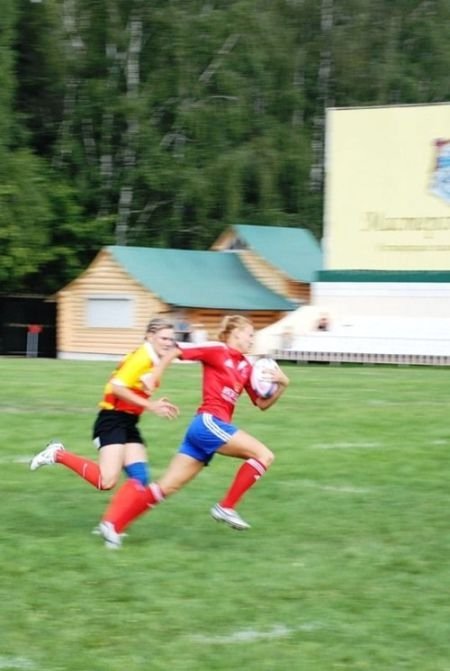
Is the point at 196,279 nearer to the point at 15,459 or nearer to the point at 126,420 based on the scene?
the point at 15,459

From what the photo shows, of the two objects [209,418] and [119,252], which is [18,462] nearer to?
[209,418]

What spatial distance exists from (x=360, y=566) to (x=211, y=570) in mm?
883

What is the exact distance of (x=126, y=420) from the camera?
8492 mm

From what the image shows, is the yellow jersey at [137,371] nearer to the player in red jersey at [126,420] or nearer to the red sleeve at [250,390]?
the player in red jersey at [126,420]

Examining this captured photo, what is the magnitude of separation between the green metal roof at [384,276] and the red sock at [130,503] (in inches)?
1148

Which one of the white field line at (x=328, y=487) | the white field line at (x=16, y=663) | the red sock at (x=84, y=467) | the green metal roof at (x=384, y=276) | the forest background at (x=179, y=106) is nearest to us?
the white field line at (x=16, y=663)

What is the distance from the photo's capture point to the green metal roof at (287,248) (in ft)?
139

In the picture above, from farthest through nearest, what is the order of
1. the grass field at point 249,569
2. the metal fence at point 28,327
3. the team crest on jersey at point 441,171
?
the metal fence at point 28,327
the team crest on jersey at point 441,171
the grass field at point 249,569

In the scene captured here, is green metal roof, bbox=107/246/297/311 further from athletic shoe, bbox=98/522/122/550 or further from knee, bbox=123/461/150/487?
athletic shoe, bbox=98/522/122/550

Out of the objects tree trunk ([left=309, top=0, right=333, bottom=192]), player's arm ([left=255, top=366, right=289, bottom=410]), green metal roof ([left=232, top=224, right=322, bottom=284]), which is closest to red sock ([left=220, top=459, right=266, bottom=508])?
player's arm ([left=255, top=366, right=289, bottom=410])

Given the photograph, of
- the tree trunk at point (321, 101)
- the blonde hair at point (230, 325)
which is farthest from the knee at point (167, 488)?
the tree trunk at point (321, 101)

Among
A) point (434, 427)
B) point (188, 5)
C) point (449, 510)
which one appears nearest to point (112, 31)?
point (188, 5)

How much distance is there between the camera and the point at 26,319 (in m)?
44.4

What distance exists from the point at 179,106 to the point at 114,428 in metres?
39.5
